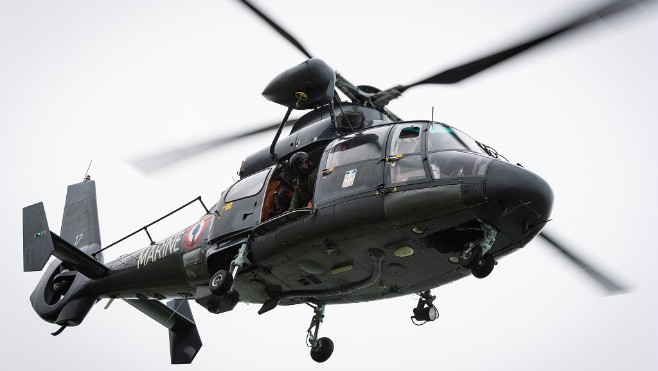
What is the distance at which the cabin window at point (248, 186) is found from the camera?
1280 cm

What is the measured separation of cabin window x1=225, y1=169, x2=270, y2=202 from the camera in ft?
42.0

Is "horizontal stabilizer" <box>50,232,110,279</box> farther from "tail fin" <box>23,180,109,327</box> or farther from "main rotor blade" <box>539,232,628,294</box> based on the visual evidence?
"main rotor blade" <box>539,232,628,294</box>

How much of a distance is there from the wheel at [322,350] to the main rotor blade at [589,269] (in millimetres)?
4096

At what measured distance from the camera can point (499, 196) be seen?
33.6ft

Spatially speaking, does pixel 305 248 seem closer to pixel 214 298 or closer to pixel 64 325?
pixel 214 298

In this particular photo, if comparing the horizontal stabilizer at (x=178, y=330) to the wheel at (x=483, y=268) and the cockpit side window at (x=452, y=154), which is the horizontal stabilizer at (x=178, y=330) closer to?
the cockpit side window at (x=452, y=154)

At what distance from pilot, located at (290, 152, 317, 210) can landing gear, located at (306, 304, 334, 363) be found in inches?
81.5

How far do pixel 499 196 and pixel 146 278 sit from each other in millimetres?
6854

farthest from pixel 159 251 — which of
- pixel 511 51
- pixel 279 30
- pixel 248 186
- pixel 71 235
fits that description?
pixel 511 51

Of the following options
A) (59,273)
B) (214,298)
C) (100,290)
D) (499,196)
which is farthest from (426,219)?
(59,273)

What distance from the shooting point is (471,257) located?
10391 mm

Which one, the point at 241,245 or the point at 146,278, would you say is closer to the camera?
the point at 241,245

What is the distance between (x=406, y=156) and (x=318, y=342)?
408 cm

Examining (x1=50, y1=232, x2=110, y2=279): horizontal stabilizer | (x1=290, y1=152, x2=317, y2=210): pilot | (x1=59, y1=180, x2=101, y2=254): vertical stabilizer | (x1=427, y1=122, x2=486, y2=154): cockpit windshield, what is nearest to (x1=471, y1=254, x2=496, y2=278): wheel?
(x1=427, y1=122, x2=486, y2=154): cockpit windshield
